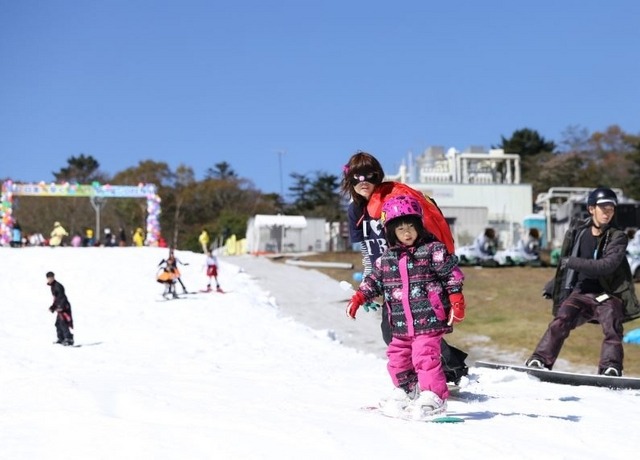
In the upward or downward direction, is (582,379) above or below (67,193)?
below

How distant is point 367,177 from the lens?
5.54 m

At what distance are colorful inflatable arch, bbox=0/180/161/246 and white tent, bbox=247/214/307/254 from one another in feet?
26.2

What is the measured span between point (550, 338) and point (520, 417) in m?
2.58

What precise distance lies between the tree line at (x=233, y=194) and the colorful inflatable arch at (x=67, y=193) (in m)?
20.3

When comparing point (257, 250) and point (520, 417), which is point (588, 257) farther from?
point (257, 250)

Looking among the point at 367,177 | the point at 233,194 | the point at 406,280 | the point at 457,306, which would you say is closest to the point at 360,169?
the point at 367,177

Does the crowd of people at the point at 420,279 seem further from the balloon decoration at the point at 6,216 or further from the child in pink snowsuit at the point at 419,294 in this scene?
the balloon decoration at the point at 6,216

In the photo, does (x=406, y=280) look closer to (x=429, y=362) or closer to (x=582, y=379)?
(x=429, y=362)

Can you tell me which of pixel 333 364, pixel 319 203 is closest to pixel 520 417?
pixel 333 364

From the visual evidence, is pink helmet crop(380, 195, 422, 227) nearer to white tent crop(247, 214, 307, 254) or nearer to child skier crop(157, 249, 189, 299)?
child skier crop(157, 249, 189, 299)

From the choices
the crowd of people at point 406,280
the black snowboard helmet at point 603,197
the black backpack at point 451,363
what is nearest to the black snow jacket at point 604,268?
the black snowboard helmet at point 603,197

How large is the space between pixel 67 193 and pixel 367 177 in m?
36.7

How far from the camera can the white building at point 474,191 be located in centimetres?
5016

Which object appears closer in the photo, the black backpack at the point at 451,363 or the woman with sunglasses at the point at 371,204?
the woman with sunglasses at the point at 371,204
